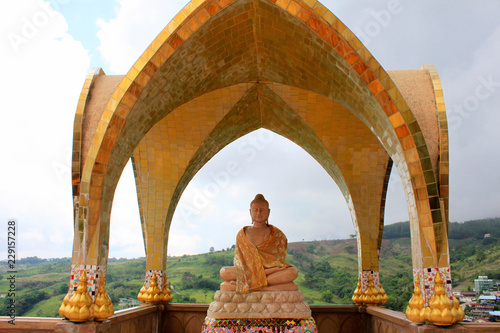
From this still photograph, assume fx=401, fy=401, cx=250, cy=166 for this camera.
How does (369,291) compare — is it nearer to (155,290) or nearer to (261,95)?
(155,290)

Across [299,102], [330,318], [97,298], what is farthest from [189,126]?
[330,318]

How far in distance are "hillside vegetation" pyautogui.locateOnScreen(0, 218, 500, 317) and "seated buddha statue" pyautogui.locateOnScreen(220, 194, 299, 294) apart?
7334mm

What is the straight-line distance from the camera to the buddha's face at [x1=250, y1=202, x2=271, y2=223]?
7.29m

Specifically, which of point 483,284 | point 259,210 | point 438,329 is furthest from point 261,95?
point 483,284

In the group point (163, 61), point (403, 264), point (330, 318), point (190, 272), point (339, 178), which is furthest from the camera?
point (190, 272)

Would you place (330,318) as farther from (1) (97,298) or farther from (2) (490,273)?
(2) (490,273)

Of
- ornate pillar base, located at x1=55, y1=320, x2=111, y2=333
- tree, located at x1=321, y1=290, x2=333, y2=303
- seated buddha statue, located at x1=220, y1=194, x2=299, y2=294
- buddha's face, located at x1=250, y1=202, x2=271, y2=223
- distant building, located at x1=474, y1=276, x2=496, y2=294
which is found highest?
buddha's face, located at x1=250, y1=202, x2=271, y2=223

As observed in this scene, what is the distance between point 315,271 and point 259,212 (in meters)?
12.8

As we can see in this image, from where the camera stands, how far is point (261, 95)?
911 centimetres

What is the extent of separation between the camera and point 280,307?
598 cm

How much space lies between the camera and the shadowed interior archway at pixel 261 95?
567 centimetres

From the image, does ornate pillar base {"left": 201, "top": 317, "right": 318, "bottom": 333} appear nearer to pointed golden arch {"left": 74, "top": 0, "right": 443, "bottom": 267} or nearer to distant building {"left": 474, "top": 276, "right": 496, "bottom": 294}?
pointed golden arch {"left": 74, "top": 0, "right": 443, "bottom": 267}

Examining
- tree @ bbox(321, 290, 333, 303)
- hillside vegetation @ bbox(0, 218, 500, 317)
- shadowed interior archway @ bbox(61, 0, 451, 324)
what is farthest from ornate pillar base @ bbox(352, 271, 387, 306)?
tree @ bbox(321, 290, 333, 303)

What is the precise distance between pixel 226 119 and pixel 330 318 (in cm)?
502
